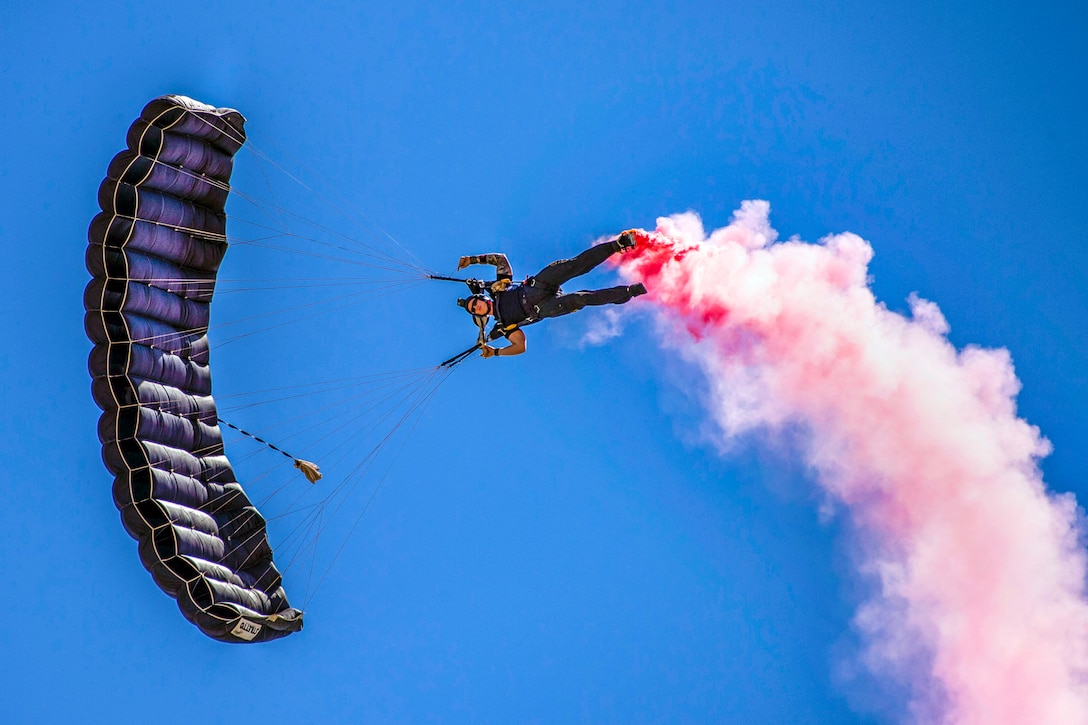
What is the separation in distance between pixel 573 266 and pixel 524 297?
1224 mm

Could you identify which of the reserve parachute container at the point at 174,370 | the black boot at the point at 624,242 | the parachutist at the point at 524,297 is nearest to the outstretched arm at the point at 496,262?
the parachutist at the point at 524,297

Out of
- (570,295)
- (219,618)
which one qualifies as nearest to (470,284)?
(570,295)

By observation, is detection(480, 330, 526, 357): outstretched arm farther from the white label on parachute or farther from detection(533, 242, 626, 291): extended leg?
the white label on parachute

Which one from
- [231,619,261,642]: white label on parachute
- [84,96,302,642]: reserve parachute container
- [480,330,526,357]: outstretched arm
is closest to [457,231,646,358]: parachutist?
[480,330,526,357]: outstretched arm

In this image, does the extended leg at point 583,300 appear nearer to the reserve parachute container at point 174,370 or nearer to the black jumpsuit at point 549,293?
the black jumpsuit at point 549,293

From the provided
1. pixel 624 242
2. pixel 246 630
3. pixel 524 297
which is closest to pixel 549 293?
pixel 524 297

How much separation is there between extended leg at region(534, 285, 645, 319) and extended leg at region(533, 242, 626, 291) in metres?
0.30

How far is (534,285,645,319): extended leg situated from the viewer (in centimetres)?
2767

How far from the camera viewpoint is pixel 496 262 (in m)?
28.9

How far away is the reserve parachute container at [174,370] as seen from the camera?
Answer: 92.8 ft

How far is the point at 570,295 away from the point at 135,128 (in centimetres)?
880

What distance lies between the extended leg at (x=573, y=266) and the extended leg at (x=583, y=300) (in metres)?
0.30

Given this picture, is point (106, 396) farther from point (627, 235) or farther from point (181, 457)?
point (627, 235)

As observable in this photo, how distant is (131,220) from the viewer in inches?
1147
